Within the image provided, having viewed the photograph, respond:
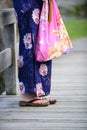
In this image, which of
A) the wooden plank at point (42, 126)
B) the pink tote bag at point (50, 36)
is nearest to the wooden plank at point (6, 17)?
the pink tote bag at point (50, 36)

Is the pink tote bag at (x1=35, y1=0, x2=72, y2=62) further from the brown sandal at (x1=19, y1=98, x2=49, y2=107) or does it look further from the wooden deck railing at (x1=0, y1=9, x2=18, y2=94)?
the wooden deck railing at (x1=0, y1=9, x2=18, y2=94)

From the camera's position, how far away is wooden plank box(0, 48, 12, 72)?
473 centimetres

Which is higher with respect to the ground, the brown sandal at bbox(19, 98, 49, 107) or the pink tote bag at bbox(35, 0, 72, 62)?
the pink tote bag at bbox(35, 0, 72, 62)

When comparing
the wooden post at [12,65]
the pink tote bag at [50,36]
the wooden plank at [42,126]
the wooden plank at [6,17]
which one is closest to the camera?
the wooden plank at [42,126]

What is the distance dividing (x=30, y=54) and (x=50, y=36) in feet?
0.75

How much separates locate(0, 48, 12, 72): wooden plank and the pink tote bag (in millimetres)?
358

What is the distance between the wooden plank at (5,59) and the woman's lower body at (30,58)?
6.5 inches

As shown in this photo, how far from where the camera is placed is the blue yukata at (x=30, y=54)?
457 cm

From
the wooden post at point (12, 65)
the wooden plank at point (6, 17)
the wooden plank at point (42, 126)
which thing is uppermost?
the wooden plank at point (6, 17)

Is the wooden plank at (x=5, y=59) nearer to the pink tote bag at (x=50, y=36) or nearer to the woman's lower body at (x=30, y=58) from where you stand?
the woman's lower body at (x=30, y=58)

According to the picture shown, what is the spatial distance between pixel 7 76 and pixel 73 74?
1567mm

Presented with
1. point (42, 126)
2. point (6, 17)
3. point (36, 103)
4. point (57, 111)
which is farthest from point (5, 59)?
point (42, 126)

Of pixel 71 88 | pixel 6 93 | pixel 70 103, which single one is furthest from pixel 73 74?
pixel 70 103

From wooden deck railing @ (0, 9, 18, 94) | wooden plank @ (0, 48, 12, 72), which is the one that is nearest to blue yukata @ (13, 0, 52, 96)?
wooden plank @ (0, 48, 12, 72)
